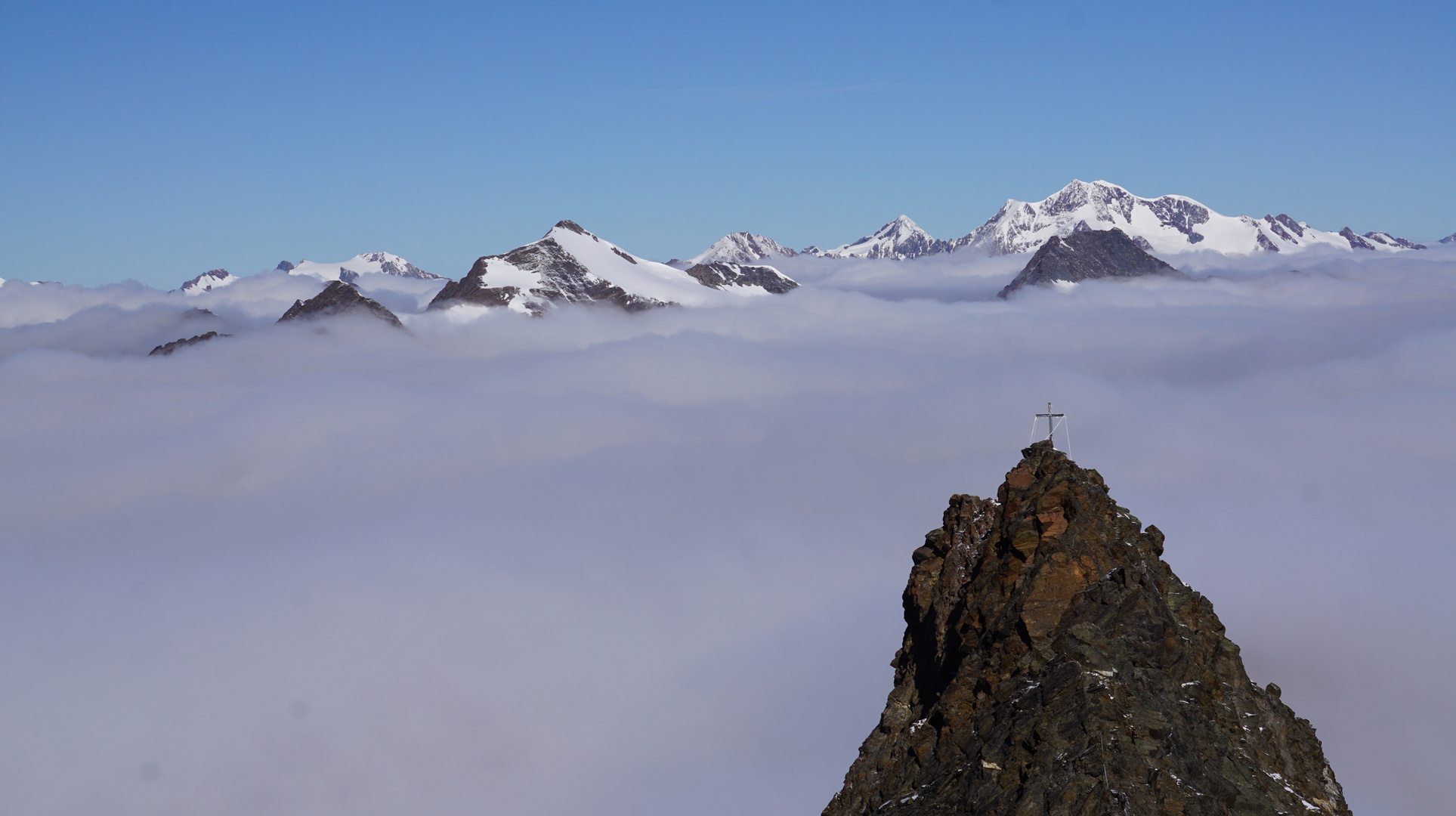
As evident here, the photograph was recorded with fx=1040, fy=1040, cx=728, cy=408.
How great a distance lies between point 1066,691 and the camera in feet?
95.4

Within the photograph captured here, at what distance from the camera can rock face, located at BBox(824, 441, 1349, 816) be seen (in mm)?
26891

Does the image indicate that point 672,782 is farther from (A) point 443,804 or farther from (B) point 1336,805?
(B) point 1336,805

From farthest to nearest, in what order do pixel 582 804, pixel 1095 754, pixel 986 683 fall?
pixel 582 804, pixel 986 683, pixel 1095 754

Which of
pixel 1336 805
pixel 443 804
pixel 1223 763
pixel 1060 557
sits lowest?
pixel 443 804

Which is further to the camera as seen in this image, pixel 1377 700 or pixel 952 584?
pixel 1377 700

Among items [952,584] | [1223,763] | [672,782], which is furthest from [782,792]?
[1223,763]

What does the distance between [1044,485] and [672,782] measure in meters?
157

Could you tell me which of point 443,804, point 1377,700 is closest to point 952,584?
point 443,804

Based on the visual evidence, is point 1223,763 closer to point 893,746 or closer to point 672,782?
point 893,746

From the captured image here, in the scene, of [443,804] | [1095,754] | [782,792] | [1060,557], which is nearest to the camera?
[1095,754]

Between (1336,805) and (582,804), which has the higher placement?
(1336,805)

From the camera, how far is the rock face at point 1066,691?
2689 cm

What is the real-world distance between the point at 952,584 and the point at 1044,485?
5.28 metres

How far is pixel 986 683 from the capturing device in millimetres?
32250
